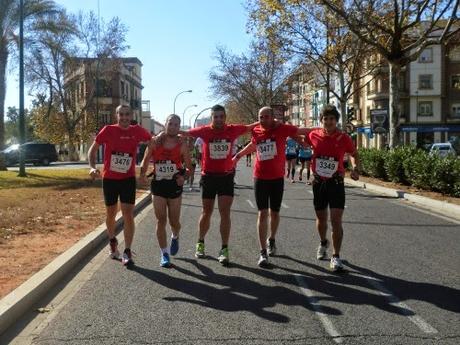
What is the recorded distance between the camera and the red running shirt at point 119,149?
284 inches

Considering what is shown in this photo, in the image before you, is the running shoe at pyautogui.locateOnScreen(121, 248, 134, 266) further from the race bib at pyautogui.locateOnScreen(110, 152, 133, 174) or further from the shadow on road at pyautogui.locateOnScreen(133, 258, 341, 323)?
the race bib at pyautogui.locateOnScreen(110, 152, 133, 174)

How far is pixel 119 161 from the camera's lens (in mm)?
7199

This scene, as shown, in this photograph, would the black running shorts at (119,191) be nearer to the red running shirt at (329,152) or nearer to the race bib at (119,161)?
the race bib at (119,161)

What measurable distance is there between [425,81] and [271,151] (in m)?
62.9

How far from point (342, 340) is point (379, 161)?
1788cm

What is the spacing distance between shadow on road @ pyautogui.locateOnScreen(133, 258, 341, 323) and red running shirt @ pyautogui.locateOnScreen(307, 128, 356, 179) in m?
1.33

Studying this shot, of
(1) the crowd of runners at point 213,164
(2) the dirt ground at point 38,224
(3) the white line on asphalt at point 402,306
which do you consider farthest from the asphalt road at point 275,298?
(2) the dirt ground at point 38,224

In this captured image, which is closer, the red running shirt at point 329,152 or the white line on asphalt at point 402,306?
the white line on asphalt at point 402,306

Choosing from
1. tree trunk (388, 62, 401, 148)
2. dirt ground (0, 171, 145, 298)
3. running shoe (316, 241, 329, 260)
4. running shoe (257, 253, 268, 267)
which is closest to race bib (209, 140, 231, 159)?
running shoe (257, 253, 268, 267)

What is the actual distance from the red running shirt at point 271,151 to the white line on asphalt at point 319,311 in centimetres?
130

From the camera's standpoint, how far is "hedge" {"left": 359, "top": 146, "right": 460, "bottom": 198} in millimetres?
14734

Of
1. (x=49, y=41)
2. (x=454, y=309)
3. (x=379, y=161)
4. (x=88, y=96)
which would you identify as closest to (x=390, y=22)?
(x=379, y=161)

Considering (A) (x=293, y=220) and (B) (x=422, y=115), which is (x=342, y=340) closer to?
(A) (x=293, y=220)

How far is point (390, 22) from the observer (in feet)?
81.7
